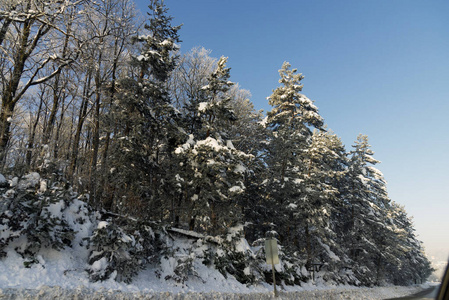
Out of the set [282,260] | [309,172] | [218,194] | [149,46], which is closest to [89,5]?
[149,46]

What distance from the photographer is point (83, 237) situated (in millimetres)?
9766

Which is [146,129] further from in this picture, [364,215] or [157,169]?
[364,215]

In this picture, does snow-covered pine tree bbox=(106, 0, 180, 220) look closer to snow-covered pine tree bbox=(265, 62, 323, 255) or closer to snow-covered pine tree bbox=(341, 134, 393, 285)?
snow-covered pine tree bbox=(265, 62, 323, 255)

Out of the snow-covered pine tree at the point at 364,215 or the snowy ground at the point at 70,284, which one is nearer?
the snowy ground at the point at 70,284

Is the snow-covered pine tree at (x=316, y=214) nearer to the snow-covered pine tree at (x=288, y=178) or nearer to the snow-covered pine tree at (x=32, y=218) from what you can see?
the snow-covered pine tree at (x=288, y=178)

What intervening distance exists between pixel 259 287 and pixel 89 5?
49.6 feet

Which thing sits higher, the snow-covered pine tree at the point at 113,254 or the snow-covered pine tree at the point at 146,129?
the snow-covered pine tree at the point at 146,129

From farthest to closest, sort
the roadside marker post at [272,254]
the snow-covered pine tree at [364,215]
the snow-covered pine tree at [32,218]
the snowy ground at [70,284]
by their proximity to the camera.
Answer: the snow-covered pine tree at [364,215] < the roadside marker post at [272,254] < the snow-covered pine tree at [32,218] < the snowy ground at [70,284]

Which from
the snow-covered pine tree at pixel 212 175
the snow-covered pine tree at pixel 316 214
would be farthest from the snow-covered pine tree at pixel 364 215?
the snow-covered pine tree at pixel 212 175

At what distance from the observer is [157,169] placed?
17.1m

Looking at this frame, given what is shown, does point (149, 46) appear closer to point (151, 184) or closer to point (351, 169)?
point (151, 184)

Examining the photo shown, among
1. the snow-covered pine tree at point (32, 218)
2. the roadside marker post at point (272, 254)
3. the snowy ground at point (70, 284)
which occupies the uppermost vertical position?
the snow-covered pine tree at point (32, 218)

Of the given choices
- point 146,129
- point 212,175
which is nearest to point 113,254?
point 212,175

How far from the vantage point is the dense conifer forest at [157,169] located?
9.51 meters
